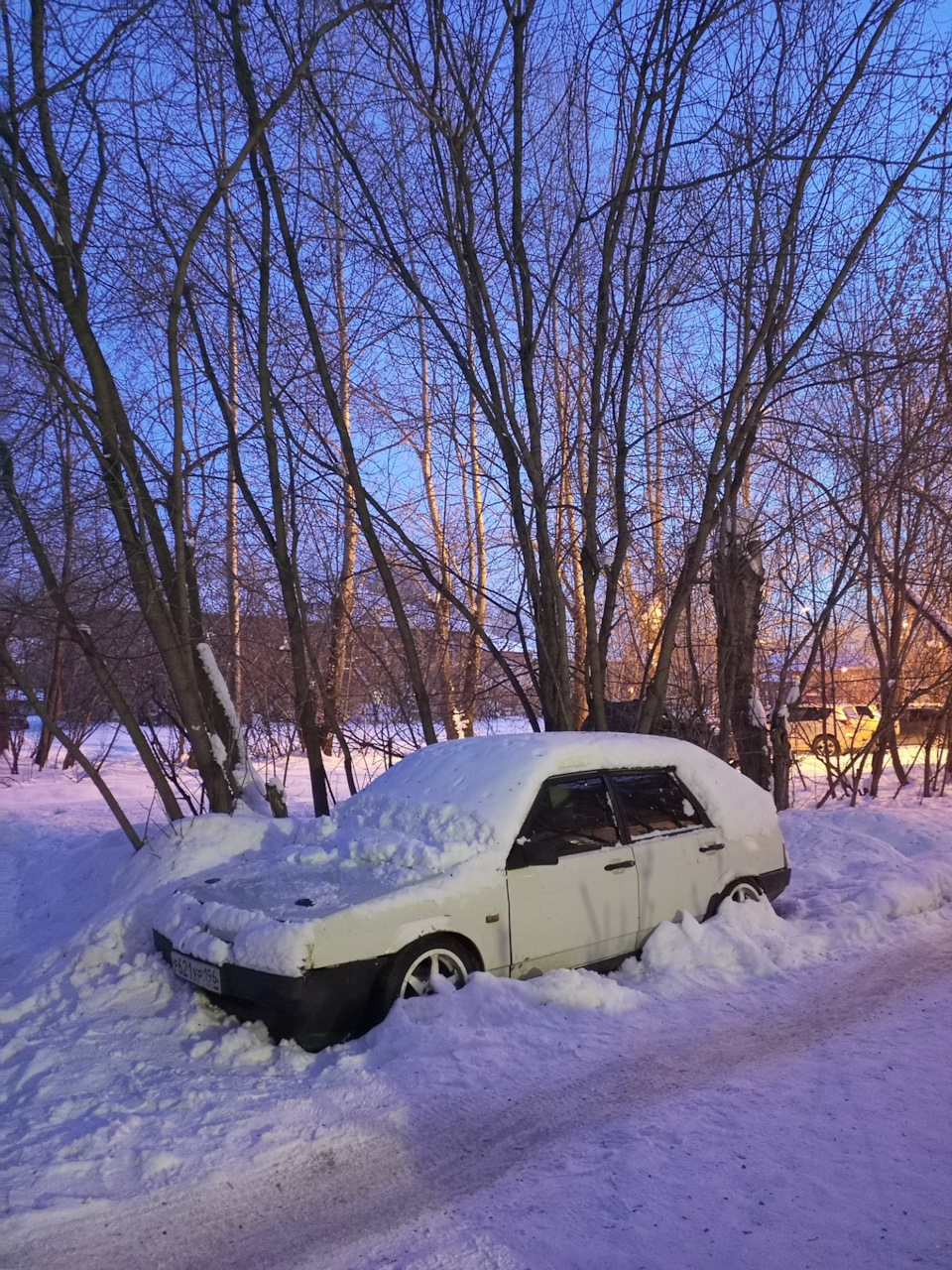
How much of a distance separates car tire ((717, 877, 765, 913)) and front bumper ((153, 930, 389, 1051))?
8.76 ft

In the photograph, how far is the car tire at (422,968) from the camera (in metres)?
4.29

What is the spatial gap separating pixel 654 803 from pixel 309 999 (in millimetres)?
2695

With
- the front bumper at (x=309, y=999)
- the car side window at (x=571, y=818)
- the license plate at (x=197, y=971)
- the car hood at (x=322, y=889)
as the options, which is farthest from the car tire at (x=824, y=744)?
the license plate at (x=197, y=971)

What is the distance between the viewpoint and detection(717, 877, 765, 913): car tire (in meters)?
5.89

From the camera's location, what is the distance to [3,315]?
748cm

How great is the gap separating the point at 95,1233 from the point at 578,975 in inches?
103

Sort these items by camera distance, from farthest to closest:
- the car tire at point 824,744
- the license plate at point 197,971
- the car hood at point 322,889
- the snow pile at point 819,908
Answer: the car tire at point 824,744 < the snow pile at point 819,908 < the license plate at point 197,971 < the car hood at point 322,889

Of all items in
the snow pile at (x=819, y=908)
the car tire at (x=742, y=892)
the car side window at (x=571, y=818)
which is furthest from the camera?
the car tire at (x=742, y=892)

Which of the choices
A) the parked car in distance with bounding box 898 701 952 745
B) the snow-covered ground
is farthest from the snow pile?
the parked car in distance with bounding box 898 701 952 745

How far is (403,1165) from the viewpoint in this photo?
10.6 feet

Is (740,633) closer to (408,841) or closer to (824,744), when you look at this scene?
(824,744)

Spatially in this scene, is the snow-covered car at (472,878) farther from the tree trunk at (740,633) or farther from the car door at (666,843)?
the tree trunk at (740,633)

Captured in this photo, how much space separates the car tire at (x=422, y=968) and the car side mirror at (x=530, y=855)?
21.1 inches

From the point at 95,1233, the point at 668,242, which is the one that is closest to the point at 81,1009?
the point at 95,1233
